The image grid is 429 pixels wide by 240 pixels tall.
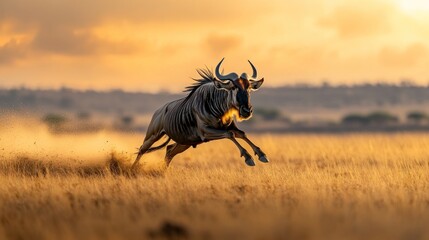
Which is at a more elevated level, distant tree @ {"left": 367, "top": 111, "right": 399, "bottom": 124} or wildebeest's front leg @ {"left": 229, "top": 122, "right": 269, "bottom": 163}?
distant tree @ {"left": 367, "top": 111, "right": 399, "bottom": 124}

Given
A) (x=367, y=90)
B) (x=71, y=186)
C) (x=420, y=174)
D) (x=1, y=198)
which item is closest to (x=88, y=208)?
(x=1, y=198)

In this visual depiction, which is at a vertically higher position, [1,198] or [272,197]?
[272,197]

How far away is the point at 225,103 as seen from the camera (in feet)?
50.6

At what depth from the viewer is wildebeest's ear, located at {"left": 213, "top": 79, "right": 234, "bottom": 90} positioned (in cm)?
1520

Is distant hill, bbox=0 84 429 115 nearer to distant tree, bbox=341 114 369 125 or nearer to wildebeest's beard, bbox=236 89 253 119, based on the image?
distant tree, bbox=341 114 369 125

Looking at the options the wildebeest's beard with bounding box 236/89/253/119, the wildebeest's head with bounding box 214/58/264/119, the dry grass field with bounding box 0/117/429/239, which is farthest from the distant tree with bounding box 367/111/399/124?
the wildebeest's beard with bounding box 236/89/253/119

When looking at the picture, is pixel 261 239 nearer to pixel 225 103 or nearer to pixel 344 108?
pixel 225 103

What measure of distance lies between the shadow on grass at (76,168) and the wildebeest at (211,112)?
34cm

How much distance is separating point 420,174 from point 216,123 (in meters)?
3.78

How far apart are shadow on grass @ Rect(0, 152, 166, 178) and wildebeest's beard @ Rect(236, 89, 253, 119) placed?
2.64 m

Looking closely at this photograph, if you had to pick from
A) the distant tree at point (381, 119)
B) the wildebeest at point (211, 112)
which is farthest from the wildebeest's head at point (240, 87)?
the distant tree at point (381, 119)

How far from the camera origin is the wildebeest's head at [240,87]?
14.9 meters

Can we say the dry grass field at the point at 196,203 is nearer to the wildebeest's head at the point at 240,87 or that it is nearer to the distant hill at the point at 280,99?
the wildebeest's head at the point at 240,87

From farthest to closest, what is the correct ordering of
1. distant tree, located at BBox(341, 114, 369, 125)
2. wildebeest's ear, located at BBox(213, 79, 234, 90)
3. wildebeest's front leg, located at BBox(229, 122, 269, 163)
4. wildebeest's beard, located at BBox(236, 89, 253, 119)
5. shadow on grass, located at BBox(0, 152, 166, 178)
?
distant tree, located at BBox(341, 114, 369, 125), shadow on grass, located at BBox(0, 152, 166, 178), wildebeest's ear, located at BBox(213, 79, 234, 90), wildebeest's beard, located at BBox(236, 89, 253, 119), wildebeest's front leg, located at BBox(229, 122, 269, 163)
